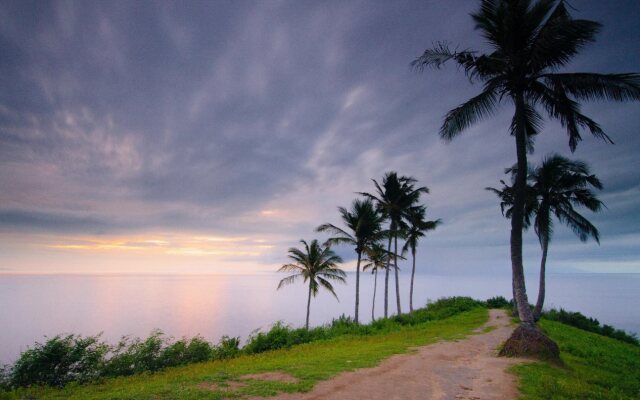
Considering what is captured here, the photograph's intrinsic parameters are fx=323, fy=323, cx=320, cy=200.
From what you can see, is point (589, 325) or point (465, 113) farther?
point (589, 325)

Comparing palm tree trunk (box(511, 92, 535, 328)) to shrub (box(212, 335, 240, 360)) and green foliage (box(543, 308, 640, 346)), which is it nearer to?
shrub (box(212, 335, 240, 360))

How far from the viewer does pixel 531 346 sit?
11.0 metres

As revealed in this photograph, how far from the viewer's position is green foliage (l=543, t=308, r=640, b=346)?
24.9 metres

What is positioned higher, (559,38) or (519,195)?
(559,38)

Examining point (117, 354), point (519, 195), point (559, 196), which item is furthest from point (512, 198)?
point (117, 354)

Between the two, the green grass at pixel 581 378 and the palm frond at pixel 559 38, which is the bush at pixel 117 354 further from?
the palm frond at pixel 559 38

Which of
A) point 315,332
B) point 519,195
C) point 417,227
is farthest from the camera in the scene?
point 417,227

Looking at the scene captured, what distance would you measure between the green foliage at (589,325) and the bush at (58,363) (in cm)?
3285

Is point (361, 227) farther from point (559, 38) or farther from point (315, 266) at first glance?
point (559, 38)

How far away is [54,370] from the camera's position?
46.1ft

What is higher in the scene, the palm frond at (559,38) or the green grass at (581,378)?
the palm frond at (559,38)

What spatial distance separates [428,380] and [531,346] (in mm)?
5067

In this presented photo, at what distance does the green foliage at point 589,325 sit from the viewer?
24.9 meters

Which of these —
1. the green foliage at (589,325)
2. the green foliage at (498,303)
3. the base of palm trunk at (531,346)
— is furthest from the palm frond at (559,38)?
the green foliage at (498,303)
